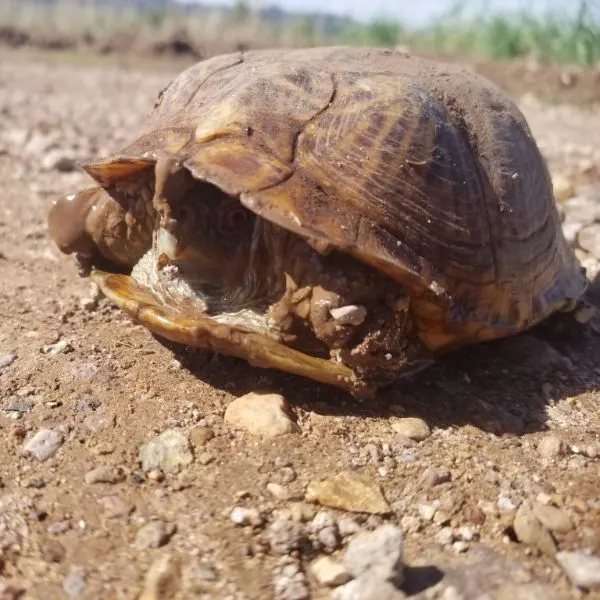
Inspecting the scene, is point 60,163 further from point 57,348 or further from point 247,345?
point 247,345

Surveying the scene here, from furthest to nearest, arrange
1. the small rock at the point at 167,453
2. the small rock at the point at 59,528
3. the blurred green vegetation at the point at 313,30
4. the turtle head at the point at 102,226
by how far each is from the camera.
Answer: the blurred green vegetation at the point at 313,30 < the turtle head at the point at 102,226 < the small rock at the point at 167,453 < the small rock at the point at 59,528

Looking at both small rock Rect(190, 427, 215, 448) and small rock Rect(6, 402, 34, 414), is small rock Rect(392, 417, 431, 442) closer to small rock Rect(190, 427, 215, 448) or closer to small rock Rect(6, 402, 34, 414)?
small rock Rect(190, 427, 215, 448)

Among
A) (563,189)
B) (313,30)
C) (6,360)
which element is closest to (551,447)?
Answer: (6,360)

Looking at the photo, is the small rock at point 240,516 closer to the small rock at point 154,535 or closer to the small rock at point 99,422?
the small rock at point 154,535

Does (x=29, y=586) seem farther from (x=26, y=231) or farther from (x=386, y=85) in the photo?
(x=26, y=231)

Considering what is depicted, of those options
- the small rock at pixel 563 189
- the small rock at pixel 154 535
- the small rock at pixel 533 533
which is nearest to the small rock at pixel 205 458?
the small rock at pixel 154 535

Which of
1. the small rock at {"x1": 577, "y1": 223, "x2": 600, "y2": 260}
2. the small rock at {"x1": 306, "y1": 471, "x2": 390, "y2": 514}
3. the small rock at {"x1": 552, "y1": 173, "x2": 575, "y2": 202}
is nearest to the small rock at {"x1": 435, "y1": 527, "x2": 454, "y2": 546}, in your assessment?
the small rock at {"x1": 306, "y1": 471, "x2": 390, "y2": 514}
